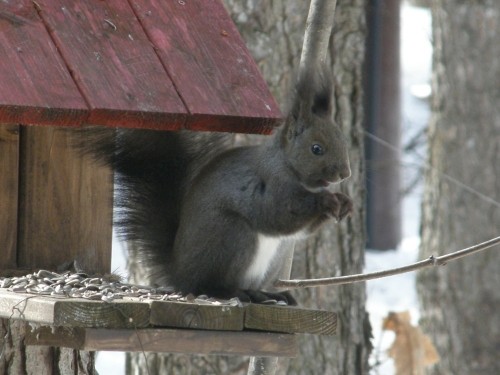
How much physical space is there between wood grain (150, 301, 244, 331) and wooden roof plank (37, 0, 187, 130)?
485 mm

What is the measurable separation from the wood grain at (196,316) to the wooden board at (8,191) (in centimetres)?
67

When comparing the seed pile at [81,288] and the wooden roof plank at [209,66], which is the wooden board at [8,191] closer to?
the seed pile at [81,288]

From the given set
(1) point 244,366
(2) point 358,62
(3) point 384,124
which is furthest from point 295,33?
(3) point 384,124

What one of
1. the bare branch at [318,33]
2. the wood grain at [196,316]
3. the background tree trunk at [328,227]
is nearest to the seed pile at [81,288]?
the wood grain at [196,316]

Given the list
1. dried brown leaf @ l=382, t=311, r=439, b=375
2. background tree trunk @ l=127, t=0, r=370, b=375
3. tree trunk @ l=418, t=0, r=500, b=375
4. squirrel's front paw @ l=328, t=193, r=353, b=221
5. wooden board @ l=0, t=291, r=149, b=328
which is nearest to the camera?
wooden board @ l=0, t=291, r=149, b=328

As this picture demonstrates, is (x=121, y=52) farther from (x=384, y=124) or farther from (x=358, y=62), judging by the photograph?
(x=384, y=124)

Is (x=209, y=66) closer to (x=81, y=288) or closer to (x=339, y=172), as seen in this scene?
(x=339, y=172)

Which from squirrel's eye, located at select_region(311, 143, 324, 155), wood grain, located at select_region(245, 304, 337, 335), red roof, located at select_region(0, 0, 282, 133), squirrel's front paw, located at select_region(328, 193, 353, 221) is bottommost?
wood grain, located at select_region(245, 304, 337, 335)

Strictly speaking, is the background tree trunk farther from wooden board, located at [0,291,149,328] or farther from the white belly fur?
wooden board, located at [0,291,149,328]

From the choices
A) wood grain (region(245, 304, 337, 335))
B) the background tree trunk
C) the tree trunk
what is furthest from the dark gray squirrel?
the tree trunk

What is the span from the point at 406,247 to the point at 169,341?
7.54 metres

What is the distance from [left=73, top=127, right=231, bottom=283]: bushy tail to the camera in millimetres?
2953

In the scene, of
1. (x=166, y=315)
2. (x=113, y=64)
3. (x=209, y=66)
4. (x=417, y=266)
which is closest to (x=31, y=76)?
(x=113, y=64)

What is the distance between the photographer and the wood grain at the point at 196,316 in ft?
7.60
